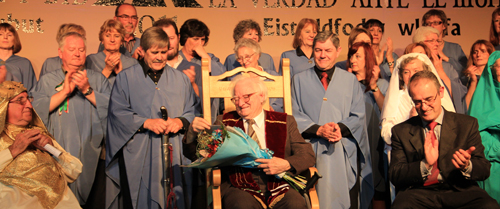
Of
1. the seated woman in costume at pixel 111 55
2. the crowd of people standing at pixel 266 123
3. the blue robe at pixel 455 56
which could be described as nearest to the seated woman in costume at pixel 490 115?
the crowd of people standing at pixel 266 123

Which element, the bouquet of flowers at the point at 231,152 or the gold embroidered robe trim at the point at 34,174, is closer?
the bouquet of flowers at the point at 231,152

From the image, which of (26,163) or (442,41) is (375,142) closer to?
(442,41)

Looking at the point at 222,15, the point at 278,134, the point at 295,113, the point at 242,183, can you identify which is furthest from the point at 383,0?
the point at 242,183

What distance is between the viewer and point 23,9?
549 cm

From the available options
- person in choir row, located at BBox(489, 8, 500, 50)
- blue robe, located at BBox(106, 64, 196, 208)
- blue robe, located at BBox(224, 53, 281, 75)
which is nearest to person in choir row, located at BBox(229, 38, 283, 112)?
blue robe, located at BBox(224, 53, 281, 75)

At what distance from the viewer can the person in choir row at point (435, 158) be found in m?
2.99

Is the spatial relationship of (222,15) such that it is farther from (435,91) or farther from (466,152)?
(466,152)

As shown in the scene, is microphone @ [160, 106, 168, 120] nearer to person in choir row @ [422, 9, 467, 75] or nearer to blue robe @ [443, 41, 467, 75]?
person in choir row @ [422, 9, 467, 75]

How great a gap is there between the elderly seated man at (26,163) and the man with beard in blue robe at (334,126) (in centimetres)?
180

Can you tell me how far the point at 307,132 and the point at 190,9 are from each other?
2.73 meters

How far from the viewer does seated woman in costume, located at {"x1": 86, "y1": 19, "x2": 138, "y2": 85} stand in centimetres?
445

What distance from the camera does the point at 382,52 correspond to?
17.1 feet

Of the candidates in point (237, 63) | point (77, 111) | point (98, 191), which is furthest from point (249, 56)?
point (98, 191)

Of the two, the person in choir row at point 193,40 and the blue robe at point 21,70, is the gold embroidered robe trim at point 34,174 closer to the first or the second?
the blue robe at point 21,70
